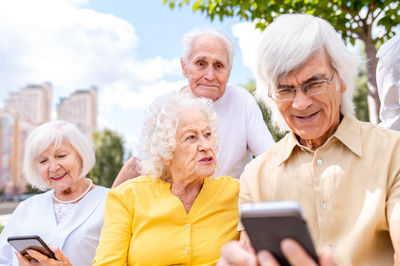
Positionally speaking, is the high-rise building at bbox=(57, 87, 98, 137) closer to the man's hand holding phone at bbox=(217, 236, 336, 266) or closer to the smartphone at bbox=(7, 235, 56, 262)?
the smartphone at bbox=(7, 235, 56, 262)

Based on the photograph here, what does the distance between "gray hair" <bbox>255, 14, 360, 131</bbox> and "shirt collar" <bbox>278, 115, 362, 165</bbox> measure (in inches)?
3.5

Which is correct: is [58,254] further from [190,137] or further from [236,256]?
[236,256]

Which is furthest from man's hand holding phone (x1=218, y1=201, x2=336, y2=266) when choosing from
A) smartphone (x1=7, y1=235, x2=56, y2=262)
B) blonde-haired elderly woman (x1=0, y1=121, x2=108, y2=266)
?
blonde-haired elderly woman (x1=0, y1=121, x2=108, y2=266)

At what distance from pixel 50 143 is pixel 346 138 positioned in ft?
7.68

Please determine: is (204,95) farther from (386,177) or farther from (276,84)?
(386,177)

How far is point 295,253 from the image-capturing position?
109cm

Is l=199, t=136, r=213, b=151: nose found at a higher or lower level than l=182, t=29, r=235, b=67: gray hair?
lower

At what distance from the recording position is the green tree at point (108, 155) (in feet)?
118

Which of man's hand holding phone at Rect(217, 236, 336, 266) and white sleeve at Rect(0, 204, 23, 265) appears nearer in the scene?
man's hand holding phone at Rect(217, 236, 336, 266)

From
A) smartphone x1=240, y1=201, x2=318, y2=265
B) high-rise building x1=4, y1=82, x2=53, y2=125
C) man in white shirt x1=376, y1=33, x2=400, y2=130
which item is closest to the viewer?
smartphone x1=240, y1=201, x2=318, y2=265

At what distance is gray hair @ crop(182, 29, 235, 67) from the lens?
3.41 meters

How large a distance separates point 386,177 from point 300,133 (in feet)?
1.33

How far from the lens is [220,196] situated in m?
2.42

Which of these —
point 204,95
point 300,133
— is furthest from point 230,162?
point 300,133
